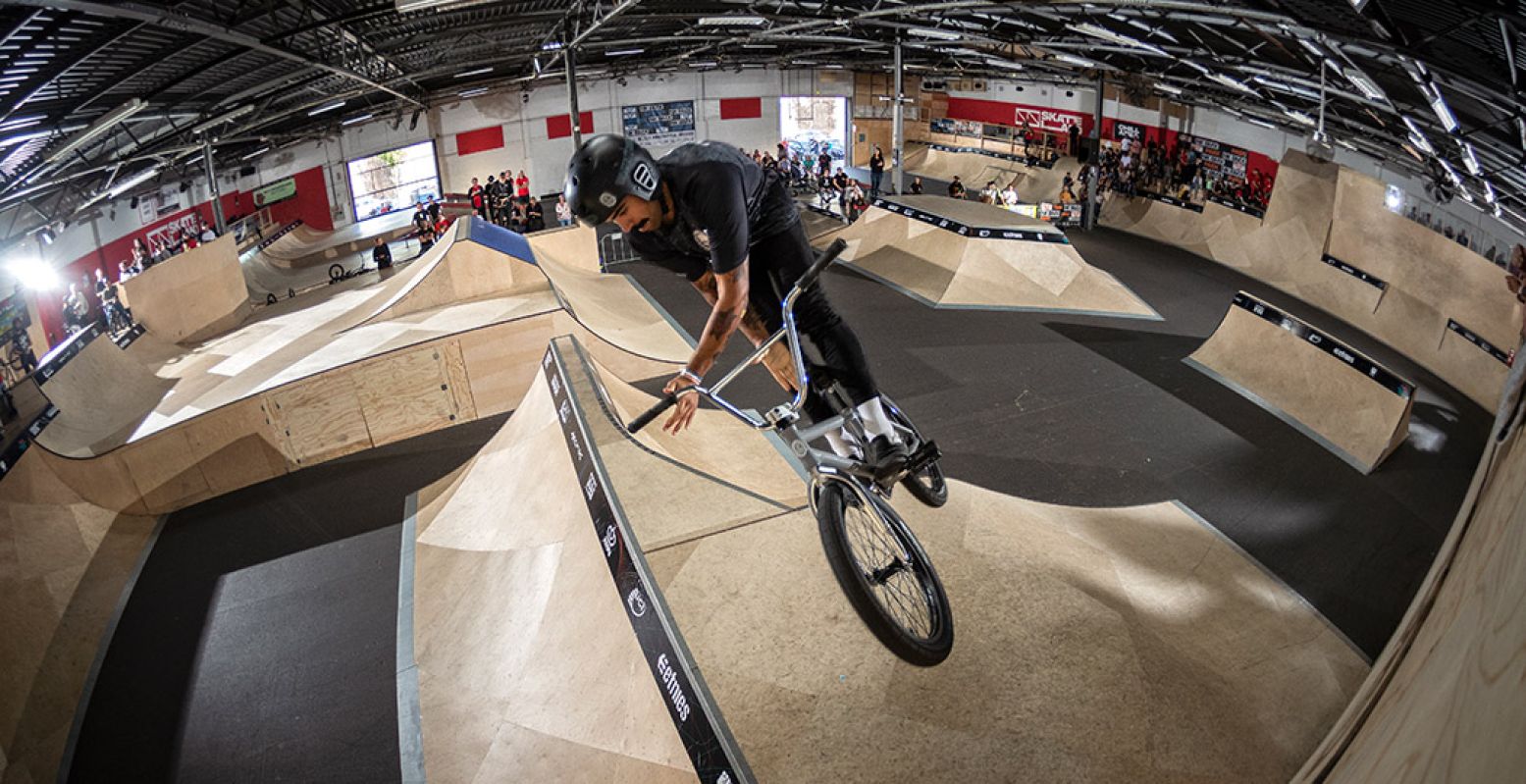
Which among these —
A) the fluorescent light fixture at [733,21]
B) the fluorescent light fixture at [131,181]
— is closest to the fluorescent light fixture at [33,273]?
the fluorescent light fixture at [131,181]

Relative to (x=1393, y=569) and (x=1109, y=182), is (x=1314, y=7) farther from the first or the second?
(x=1109, y=182)

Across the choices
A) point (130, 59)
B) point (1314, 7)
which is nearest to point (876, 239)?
point (1314, 7)

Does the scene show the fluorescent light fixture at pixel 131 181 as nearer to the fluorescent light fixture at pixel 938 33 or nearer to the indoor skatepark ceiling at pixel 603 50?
the indoor skatepark ceiling at pixel 603 50

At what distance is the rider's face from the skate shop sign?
29.6 m

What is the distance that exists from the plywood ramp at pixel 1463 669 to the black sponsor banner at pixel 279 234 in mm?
24257

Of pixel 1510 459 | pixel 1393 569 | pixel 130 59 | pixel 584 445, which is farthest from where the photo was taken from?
pixel 130 59

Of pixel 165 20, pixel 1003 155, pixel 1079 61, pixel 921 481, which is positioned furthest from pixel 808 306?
pixel 1003 155

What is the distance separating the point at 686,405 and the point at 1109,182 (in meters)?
21.1

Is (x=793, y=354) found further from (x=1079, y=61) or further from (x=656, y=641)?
(x=1079, y=61)

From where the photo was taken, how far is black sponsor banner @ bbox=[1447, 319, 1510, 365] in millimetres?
9195

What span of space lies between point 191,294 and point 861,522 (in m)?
14.0

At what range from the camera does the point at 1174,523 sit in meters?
6.27

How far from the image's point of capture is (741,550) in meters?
4.23

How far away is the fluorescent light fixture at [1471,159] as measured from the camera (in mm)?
7219
